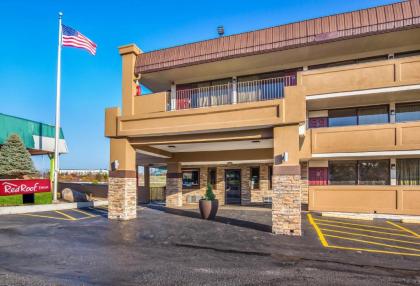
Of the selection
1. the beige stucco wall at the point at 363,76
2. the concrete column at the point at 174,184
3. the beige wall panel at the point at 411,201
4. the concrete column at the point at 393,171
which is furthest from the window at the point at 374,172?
the concrete column at the point at 174,184

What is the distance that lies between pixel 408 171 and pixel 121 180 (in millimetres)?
14972

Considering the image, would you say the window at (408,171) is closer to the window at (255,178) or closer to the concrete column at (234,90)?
the window at (255,178)

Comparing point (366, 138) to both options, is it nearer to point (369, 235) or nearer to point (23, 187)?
point (369, 235)

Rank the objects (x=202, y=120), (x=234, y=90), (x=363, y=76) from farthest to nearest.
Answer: (x=234, y=90) → (x=363, y=76) → (x=202, y=120)

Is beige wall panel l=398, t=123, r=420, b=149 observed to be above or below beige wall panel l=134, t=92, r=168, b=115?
below

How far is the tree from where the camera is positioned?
68.7 ft

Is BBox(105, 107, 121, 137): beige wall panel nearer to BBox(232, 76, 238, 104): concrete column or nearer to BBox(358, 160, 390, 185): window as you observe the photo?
BBox(232, 76, 238, 104): concrete column

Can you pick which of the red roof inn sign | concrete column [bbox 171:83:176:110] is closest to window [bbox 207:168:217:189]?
concrete column [bbox 171:83:176:110]

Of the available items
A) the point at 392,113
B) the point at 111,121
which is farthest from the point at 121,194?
the point at 392,113

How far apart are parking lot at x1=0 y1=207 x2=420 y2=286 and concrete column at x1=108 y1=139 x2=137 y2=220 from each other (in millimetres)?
1007

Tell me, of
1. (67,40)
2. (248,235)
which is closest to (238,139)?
(248,235)

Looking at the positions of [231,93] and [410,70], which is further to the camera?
[231,93]

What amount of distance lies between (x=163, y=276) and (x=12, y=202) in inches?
612

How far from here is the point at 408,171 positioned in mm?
15828
